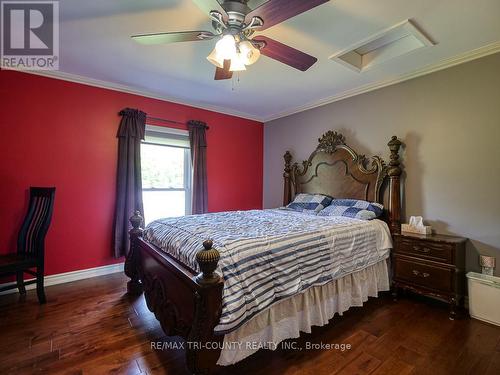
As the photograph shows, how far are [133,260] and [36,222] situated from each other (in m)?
1.13

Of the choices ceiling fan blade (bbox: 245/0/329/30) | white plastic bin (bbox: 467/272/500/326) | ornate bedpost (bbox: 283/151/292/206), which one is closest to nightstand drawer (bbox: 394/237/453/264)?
white plastic bin (bbox: 467/272/500/326)

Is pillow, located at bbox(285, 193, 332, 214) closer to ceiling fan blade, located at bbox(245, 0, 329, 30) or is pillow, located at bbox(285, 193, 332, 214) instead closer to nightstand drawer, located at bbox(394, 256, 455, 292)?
nightstand drawer, located at bbox(394, 256, 455, 292)

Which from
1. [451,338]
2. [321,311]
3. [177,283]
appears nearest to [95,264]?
[177,283]

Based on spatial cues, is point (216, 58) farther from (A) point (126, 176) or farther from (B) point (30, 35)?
(A) point (126, 176)

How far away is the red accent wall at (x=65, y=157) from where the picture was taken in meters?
2.70

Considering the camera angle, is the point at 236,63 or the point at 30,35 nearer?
the point at 236,63

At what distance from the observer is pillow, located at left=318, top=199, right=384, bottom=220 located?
2864 mm

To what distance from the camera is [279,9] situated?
1443mm

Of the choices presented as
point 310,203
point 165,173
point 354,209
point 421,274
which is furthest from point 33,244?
point 421,274

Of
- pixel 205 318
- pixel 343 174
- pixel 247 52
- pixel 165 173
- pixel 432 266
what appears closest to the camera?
pixel 205 318

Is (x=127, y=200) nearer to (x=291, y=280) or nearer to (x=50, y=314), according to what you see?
(x=50, y=314)

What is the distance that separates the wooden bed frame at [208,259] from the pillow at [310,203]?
0.17 metres

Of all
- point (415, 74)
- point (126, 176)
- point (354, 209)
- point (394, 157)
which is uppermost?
point (415, 74)

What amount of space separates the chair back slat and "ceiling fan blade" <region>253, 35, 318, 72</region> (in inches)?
100
